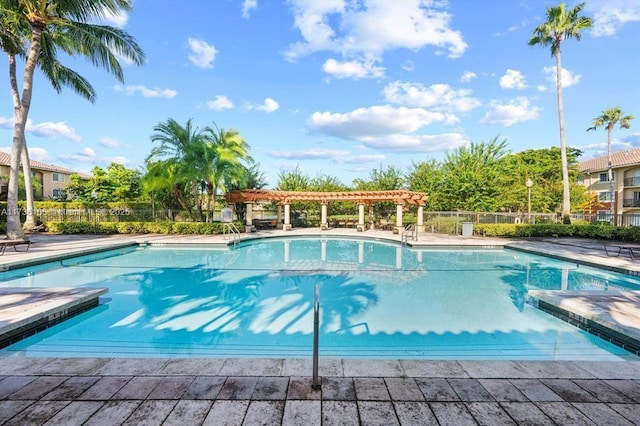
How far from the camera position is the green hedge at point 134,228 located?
18.6m

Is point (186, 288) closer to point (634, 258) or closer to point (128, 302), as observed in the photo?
point (128, 302)

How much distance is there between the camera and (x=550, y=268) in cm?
1085

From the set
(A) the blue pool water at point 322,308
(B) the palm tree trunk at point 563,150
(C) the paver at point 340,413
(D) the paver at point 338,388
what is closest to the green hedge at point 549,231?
(B) the palm tree trunk at point 563,150

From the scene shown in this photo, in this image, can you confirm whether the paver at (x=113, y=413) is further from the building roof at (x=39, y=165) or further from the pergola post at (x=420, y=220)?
the building roof at (x=39, y=165)

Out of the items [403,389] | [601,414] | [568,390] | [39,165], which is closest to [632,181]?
[568,390]

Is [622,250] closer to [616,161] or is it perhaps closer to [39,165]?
[616,161]

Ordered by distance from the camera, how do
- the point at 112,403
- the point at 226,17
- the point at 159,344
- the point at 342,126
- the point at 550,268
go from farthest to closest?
the point at 342,126 < the point at 226,17 < the point at 550,268 < the point at 159,344 < the point at 112,403

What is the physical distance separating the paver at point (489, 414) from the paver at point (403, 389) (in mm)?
419

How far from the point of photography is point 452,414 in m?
2.55

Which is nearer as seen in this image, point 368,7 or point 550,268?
point 550,268

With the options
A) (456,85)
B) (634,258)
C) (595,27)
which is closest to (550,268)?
(634,258)

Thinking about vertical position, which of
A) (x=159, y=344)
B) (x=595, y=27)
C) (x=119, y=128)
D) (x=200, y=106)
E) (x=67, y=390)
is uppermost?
(x=595, y=27)

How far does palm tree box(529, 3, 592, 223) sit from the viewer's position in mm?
18125

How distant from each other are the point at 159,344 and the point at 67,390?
218 cm
